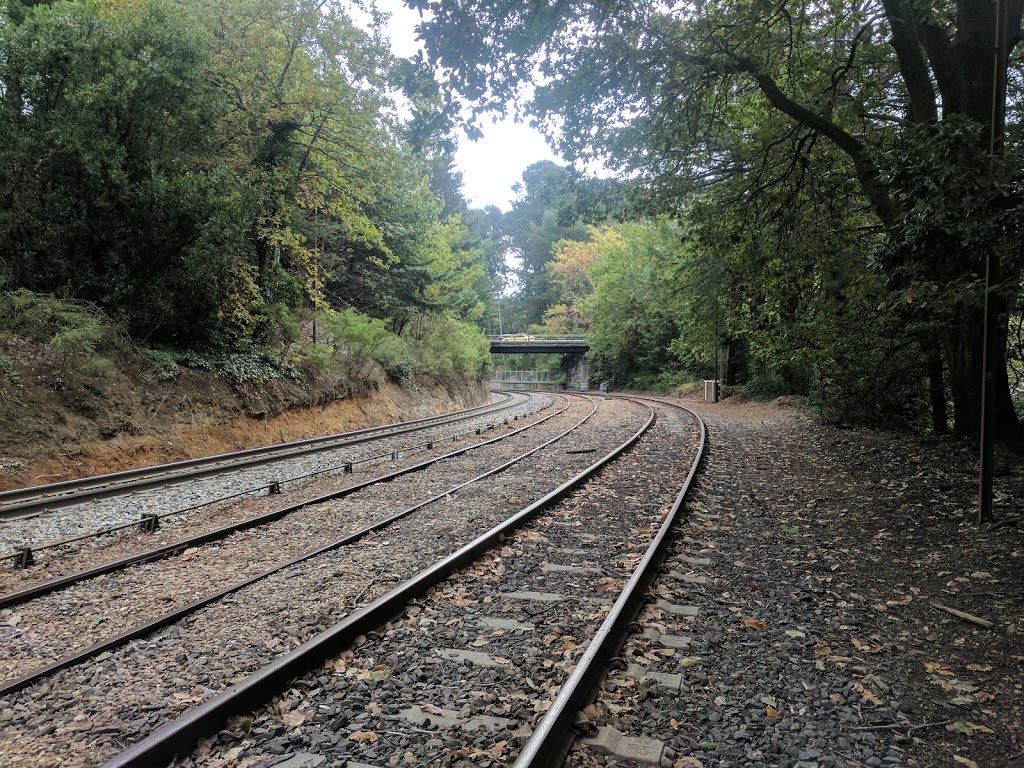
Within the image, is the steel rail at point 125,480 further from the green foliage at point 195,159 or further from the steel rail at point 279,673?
the steel rail at point 279,673

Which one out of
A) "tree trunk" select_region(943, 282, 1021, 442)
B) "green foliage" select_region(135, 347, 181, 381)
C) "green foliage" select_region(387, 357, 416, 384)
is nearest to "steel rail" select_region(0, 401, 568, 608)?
"green foliage" select_region(135, 347, 181, 381)

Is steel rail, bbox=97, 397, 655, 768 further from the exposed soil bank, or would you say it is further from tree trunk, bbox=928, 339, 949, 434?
tree trunk, bbox=928, 339, 949, 434

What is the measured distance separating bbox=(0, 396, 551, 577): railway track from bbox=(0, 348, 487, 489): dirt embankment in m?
0.97

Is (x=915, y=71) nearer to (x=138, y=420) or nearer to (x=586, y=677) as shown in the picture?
(x=586, y=677)

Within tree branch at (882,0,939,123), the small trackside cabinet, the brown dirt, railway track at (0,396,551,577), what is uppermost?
tree branch at (882,0,939,123)

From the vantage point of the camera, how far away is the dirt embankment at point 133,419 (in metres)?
8.62

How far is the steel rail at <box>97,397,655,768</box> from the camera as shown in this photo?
97.1 inches

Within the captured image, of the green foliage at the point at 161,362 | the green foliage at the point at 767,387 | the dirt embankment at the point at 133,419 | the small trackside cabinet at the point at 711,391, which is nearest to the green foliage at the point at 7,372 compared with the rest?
the dirt embankment at the point at 133,419

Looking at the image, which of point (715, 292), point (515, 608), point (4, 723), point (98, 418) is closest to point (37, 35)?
point (98, 418)

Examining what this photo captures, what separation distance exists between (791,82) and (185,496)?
11.0 m

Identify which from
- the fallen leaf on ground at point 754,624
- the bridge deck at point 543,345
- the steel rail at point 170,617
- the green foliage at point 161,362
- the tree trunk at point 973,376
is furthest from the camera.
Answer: the bridge deck at point 543,345

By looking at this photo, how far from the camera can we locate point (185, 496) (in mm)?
7848

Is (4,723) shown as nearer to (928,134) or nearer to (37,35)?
(928,134)

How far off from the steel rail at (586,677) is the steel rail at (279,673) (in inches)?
59.0
